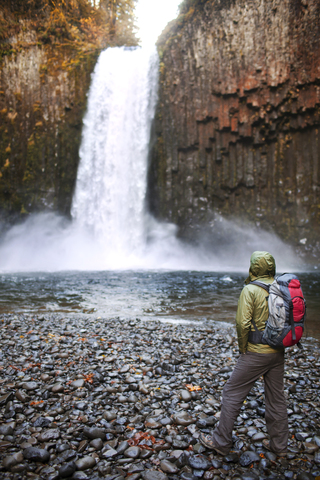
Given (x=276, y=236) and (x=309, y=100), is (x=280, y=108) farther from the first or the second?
(x=276, y=236)

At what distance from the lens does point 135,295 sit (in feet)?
32.5

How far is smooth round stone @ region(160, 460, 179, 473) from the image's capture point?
2371 mm

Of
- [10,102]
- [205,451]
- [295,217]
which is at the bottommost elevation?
[205,451]

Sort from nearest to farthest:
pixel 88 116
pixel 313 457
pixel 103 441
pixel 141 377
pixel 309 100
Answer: pixel 313 457
pixel 103 441
pixel 141 377
pixel 309 100
pixel 88 116

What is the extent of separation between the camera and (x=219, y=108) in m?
19.5

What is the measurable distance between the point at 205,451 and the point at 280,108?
64.4ft

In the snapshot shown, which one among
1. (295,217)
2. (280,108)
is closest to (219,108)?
(280,108)

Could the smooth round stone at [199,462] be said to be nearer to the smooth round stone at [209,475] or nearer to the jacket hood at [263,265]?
the smooth round stone at [209,475]

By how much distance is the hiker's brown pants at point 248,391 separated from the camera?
258 centimetres

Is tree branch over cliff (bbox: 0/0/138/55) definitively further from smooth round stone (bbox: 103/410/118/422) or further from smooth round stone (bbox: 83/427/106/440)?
smooth round stone (bbox: 83/427/106/440)

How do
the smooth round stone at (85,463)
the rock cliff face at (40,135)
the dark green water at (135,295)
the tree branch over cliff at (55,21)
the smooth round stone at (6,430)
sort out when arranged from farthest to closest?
the tree branch over cliff at (55,21) → the rock cliff face at (40,135) → the dark green water at (135,295) → the smooth round stone at (6,430) → the smooth round stone at (85,463)

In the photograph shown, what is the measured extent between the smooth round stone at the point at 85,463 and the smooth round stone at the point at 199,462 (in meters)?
0.79

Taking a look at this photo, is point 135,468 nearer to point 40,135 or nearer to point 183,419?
point 183,419

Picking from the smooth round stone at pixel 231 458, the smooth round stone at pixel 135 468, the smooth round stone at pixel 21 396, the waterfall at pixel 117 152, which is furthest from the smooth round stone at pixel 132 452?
the waterfall at pixel 117 152
